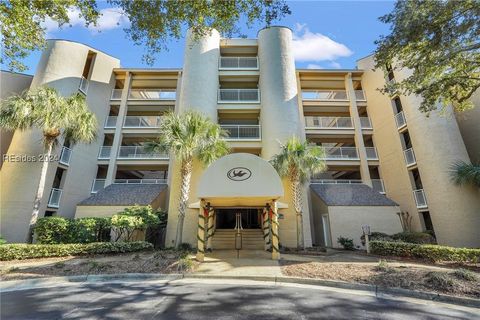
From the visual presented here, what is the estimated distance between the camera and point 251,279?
813 centimetres

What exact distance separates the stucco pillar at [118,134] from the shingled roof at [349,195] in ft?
56.1

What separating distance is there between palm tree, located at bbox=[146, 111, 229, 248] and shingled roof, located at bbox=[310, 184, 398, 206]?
28.5 ft

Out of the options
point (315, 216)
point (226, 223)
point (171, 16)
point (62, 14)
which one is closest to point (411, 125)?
point (315, 216)

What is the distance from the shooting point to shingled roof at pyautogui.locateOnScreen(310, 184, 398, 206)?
17.1 metres

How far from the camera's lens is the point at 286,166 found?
608 inches

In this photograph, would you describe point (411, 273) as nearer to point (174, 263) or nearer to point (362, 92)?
point (174, 263)

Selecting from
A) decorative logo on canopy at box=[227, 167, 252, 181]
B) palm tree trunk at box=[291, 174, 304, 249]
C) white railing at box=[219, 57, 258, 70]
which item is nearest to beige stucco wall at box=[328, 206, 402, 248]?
palm tree trunk at box=[291, 174, 304, 249]

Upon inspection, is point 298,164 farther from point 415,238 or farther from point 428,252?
point 415,238

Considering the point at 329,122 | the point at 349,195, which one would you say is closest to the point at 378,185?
the point at 349,195

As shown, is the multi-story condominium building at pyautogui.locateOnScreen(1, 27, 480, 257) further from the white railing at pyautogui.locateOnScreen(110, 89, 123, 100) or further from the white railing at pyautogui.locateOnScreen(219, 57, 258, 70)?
the white railing at pyautogui.locateOnScreen(219, 57, 258, 70)

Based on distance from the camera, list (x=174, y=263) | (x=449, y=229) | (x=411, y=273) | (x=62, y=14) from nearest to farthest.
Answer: (x=411, y=273)
(x=62, y=14)
(x=174, y=263)
(x=449, y=229)

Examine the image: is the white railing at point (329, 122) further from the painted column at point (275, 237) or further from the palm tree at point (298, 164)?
the painted column at point (275, 237)

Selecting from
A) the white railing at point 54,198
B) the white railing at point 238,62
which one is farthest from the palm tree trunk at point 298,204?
the white railing at point 54,198

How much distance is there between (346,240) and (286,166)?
6.49 m
